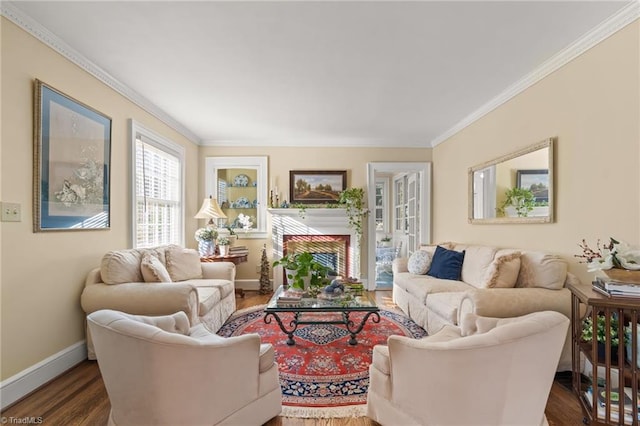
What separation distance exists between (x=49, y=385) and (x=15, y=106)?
6.38 feet

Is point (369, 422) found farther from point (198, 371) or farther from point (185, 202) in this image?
point (185, 202)

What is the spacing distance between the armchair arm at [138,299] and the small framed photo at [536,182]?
3239mm

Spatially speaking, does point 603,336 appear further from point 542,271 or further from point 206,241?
point 206,241

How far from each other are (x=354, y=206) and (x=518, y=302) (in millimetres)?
2920

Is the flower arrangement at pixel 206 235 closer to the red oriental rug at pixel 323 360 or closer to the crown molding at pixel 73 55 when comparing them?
the red oriental rug at pixel 323 360

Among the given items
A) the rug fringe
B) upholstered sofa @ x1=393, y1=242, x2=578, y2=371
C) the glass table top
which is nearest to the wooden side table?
the glass table top

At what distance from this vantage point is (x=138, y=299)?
2359 mm

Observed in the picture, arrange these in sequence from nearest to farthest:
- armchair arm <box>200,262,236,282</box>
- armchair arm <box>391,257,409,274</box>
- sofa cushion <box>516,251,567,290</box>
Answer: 1. sofa cushion <box>516,251,567,290</box>
2. armchair arm <box>200,262,236,282</box>
3. armchair arm <box>391,257,409,274</box>

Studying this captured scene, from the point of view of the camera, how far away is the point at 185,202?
176 inches

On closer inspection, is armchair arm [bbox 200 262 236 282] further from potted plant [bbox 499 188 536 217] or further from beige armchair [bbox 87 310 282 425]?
potted plant [bbox 499 188 536 217]

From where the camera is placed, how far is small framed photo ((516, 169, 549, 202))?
265cm

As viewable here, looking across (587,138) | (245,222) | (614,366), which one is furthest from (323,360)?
(245,222)

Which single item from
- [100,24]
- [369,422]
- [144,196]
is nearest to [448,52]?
[100,24]

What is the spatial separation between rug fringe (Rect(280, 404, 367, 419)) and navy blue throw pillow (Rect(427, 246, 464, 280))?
2.09 metres
